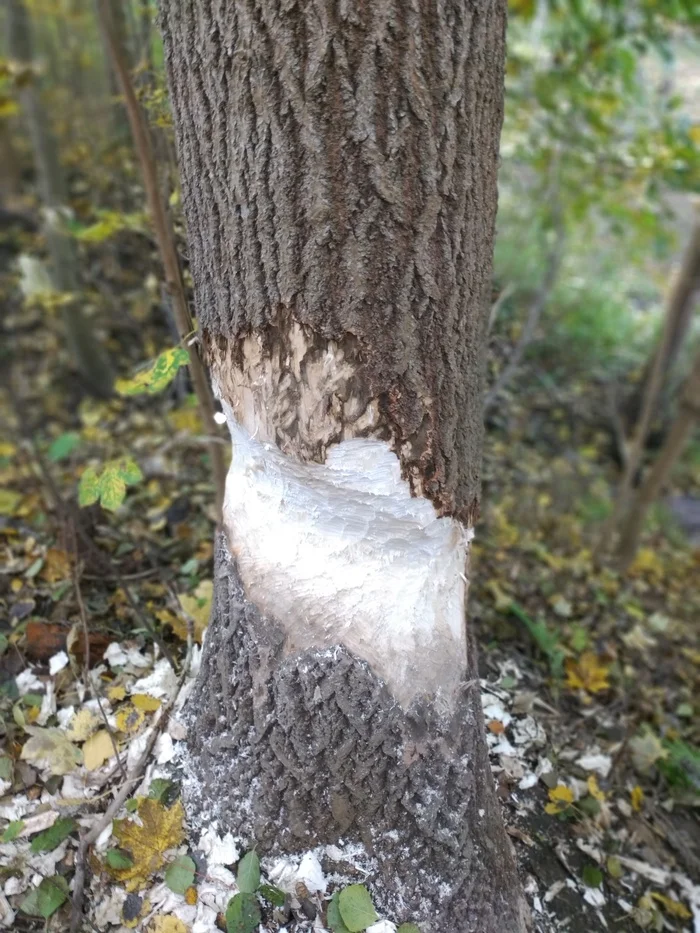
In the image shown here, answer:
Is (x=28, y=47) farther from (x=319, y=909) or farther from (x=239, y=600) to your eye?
(x=319, y=909)

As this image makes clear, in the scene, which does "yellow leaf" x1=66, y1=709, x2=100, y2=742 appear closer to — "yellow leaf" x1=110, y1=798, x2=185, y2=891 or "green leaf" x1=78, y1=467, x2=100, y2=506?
"yellow leaf" x1=110, y1=798, x2=185, y2=891

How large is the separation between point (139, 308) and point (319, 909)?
13.9 feet

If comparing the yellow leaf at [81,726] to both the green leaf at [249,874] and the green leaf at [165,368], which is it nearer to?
the green leaf at [249,874]

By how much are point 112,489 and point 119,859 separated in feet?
3.02

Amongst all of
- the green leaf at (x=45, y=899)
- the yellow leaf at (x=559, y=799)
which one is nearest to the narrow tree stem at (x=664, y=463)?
the yellow leaf at (x=559, y=799)

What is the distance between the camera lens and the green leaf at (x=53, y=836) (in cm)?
153

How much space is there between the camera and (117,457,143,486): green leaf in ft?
5.88

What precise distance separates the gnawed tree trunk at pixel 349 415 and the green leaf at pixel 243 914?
0.12m

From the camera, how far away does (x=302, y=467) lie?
1312 mm

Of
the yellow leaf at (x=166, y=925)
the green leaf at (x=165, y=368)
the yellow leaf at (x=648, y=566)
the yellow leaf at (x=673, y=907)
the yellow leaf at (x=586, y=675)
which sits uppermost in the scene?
the green leaf at (x=165, y=368)

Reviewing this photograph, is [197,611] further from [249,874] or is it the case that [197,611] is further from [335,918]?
[335,918]

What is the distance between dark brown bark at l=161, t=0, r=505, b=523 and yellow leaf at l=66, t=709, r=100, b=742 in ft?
3.50

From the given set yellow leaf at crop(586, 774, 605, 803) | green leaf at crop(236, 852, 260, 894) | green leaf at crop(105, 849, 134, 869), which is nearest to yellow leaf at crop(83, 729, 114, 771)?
green leaf at crop(105, 849, 134, 869)

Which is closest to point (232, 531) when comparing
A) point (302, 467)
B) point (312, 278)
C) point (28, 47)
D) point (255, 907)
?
point (302, 467)
